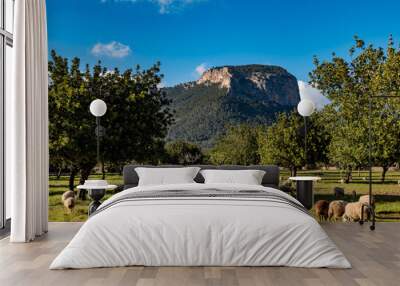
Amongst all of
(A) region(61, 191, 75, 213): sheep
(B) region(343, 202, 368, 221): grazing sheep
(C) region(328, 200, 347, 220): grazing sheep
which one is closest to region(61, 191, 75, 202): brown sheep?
(A) region(61, 191, 75, 213): sheep

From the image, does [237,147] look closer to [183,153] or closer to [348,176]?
[183,153]

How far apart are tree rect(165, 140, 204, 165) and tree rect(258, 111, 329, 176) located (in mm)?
1162

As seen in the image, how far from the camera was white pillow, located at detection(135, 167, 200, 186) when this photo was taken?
6.20m

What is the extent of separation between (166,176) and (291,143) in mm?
3633

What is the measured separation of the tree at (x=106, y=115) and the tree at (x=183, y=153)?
0.22 meters

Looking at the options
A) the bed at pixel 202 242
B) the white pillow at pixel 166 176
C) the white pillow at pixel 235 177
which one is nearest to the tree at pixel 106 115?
the white pillow at pixel 166 176

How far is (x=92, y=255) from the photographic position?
4000mm

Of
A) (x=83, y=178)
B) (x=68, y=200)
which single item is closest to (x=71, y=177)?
(x=83, y=178)

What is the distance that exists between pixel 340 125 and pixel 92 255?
6123 mm

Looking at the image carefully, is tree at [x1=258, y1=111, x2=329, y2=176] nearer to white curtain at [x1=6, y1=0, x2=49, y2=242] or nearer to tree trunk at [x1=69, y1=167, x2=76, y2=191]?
tree trunk at [x1=69, y1=167, x2=76, y2=191]

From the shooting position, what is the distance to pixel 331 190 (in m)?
8.78

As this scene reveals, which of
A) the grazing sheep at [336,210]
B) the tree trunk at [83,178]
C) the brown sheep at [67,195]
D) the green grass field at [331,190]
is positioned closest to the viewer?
the grazing sheep at [336,210]

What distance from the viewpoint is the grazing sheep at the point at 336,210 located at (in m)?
7.54

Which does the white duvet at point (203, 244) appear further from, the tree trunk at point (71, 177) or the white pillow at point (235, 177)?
the tree trunk at point (71, 177)
